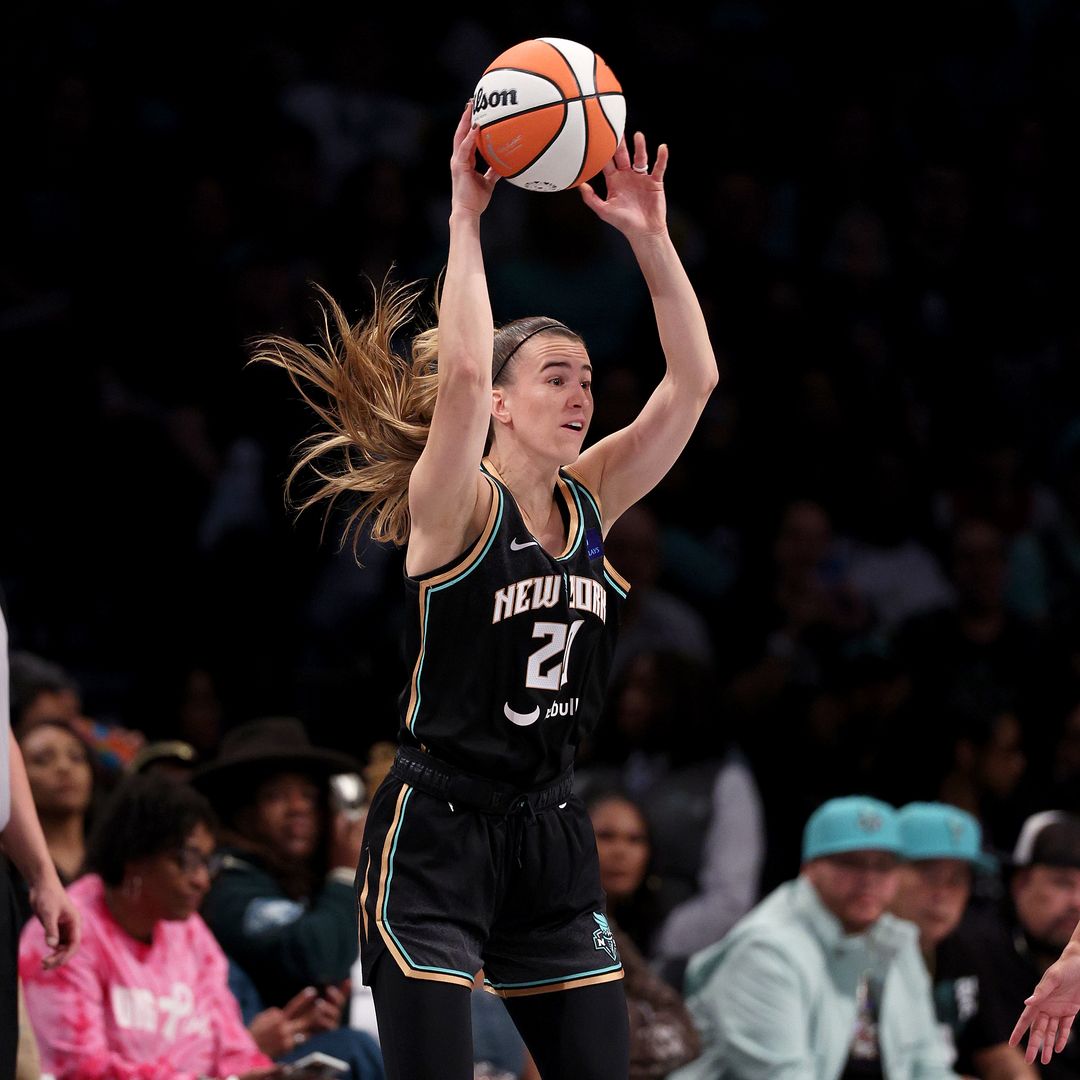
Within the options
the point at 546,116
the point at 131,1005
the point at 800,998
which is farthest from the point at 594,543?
the point at 800,998

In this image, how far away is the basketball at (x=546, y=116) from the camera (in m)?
4.16

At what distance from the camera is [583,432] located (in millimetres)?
4312

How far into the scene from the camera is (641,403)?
923 cm

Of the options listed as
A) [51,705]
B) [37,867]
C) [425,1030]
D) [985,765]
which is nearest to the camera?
[425,1030]

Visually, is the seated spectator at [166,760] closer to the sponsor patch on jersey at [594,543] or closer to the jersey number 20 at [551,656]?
the sponsor patch on jersey at [594,543]

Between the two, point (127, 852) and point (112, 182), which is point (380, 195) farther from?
point (127, 852)

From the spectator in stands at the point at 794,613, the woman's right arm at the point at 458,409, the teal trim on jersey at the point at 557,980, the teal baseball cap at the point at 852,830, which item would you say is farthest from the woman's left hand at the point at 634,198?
the spectator in stands at the point at 794,613

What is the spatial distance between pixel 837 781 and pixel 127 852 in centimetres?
331

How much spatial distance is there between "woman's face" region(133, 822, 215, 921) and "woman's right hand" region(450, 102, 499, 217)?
234 centimetres

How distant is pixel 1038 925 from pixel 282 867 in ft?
8.72

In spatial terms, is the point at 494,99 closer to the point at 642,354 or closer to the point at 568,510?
the point at 568,510

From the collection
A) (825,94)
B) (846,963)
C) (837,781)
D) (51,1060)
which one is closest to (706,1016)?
(846,963)

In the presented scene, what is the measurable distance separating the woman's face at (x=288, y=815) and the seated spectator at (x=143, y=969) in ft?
1.75

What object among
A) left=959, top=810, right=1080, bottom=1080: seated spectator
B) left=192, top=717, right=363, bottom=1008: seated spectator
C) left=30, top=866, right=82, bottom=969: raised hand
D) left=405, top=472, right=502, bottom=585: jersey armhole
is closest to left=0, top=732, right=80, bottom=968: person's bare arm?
left=30, top=866, right=82, bottom=969: raised hand
